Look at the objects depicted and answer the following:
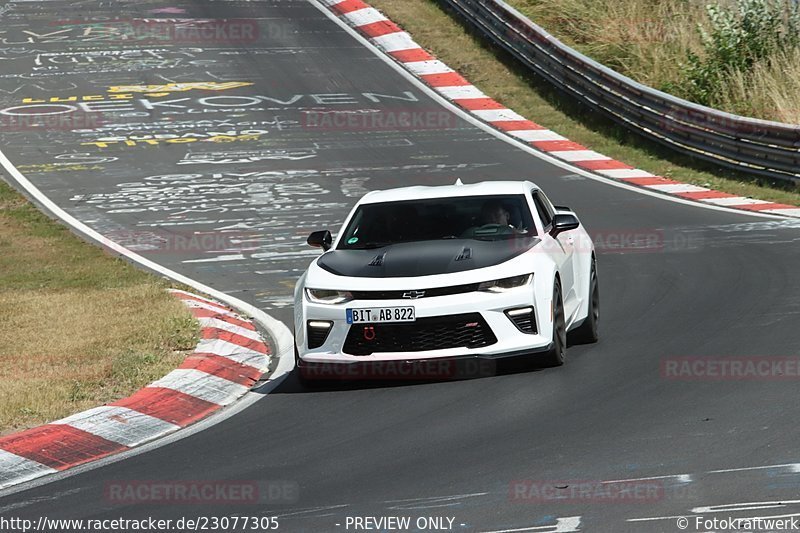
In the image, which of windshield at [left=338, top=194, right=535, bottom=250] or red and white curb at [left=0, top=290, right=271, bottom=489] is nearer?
red and white curb at [left=0, top=290, right=271, bottom=489]

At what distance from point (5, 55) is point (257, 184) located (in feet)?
37.2

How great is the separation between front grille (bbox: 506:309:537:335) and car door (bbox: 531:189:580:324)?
681 mm

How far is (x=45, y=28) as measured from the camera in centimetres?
3188

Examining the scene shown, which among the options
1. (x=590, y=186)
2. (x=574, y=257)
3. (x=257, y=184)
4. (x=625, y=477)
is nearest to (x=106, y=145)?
(x=257, y=184)

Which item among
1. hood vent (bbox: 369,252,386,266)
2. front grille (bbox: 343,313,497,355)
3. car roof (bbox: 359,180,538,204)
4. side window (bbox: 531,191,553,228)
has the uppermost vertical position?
car roof (bbox: 359,180,538,204)

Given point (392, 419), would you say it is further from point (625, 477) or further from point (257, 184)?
point (257, 184)

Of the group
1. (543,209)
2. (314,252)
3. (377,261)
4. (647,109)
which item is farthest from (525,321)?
(647,109)

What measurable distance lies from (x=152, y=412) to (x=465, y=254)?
2.41 meters

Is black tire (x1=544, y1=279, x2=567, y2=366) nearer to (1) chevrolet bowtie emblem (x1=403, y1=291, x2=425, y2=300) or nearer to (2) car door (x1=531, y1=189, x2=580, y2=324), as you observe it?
(2) car door (x1=531, y1=189, x2=580, y2=324)

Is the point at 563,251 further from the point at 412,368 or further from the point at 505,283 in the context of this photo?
the point at 412,368

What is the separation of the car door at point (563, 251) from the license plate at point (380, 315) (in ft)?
4.40

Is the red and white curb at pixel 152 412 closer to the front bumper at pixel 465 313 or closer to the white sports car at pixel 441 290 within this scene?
the white sports car at pixel 441 290

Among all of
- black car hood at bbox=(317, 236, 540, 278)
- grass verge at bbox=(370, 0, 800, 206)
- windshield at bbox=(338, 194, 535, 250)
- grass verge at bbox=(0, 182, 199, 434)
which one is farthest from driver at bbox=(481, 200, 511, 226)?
grass verge at bbox=(370, 0, 800, 206)

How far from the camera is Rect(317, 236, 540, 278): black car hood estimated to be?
9.42 metres
